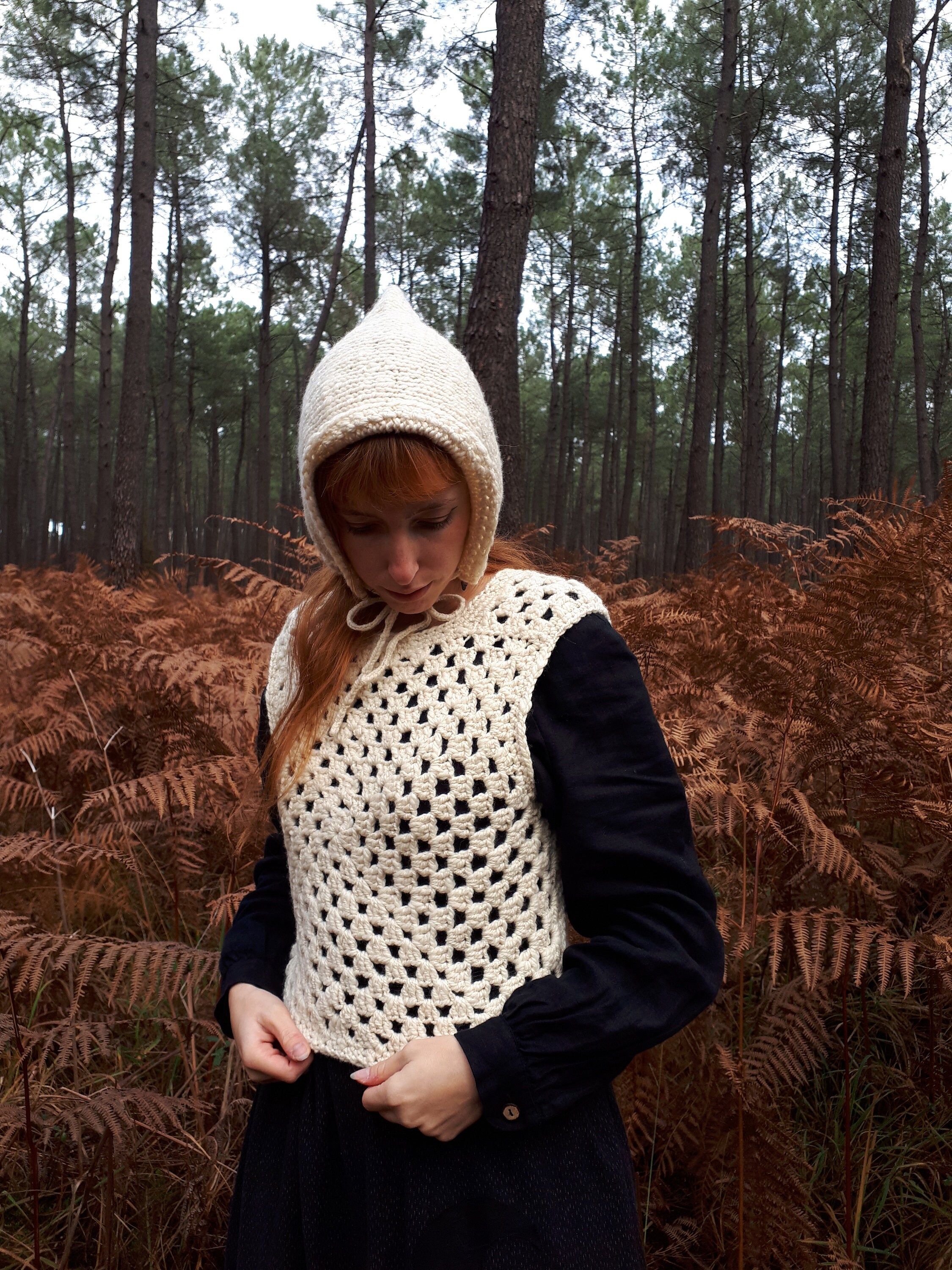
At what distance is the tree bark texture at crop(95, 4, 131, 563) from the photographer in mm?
12680

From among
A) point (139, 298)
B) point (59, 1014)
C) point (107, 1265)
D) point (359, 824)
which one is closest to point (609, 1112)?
point (359, 824)

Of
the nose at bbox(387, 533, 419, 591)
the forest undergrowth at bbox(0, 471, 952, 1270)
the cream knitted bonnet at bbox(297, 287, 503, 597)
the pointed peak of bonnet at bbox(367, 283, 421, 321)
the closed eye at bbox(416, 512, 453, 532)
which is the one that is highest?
the pointed peak of bonnet at bbox(367, 283, 421, 321)

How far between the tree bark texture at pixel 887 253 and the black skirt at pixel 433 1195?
7842 mm

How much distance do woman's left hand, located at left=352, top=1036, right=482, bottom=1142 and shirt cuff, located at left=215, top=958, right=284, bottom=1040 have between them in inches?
12.8

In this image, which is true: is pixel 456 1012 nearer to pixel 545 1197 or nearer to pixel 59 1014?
pixel 545 1197

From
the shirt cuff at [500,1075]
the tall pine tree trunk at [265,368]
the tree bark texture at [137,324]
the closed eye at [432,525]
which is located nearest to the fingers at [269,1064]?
the shirt cuff at [500,1075]

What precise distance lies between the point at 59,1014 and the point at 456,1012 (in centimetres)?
198

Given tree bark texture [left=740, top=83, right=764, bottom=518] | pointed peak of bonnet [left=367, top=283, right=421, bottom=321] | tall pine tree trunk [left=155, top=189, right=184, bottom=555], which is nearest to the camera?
pointed peak of bonnet [left=367, top=283, right=421, bottom=321]

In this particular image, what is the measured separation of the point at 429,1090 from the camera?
0.94 m

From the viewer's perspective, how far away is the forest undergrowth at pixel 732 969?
5.73ft

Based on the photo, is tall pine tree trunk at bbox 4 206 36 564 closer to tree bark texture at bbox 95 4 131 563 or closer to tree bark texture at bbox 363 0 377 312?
tree bark texture at bbox 95 4 131 563

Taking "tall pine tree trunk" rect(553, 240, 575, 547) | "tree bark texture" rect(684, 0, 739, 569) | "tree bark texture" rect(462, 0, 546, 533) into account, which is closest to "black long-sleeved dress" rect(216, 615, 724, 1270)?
"tree bark texture" rect(462, 0, 546, 533)

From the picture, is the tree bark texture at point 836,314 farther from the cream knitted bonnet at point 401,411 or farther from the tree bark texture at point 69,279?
the cream knitted bonnet at point 401,411

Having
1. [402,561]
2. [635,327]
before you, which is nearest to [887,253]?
[402,561]
